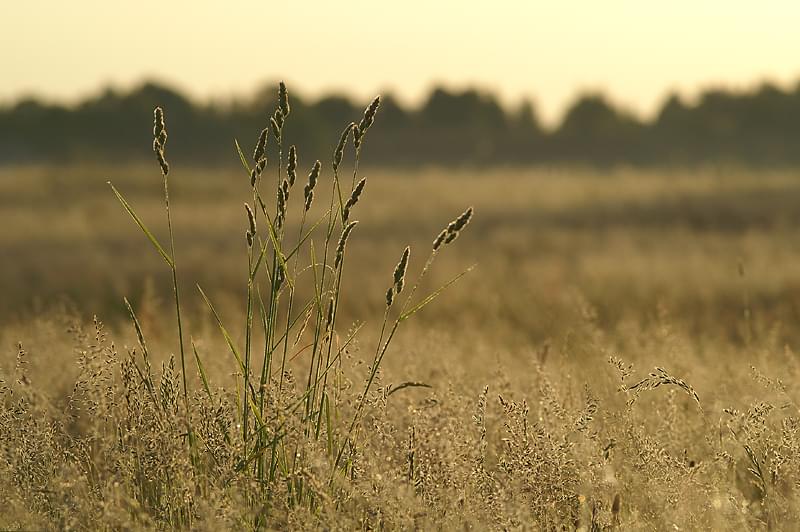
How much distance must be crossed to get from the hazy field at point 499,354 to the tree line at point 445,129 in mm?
19541

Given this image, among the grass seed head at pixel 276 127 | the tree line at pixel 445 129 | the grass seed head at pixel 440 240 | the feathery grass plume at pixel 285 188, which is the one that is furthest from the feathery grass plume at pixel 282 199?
the tree line at pixel 445 129

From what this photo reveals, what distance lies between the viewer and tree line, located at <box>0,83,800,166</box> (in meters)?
42.8

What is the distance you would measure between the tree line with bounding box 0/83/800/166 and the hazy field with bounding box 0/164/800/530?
19.5m

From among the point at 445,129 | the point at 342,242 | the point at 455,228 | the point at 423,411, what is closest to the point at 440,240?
the point at 455,228

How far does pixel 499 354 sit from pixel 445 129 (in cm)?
5007

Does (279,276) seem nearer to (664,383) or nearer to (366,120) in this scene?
(366,120)

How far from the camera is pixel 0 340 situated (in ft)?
17.6

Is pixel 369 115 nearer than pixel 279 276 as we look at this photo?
Yes

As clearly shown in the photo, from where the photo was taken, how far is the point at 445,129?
5347cm

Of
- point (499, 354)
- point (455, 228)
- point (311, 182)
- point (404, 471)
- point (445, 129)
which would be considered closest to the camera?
point (455, 228)

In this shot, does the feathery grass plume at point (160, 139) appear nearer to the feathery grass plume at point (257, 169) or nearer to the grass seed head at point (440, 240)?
the feathery grass plume at point (257, 169)

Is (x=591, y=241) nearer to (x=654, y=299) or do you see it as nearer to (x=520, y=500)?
(x=654, y=299)

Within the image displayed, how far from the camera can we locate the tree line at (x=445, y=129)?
42.8 metres

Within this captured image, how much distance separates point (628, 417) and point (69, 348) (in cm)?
284
